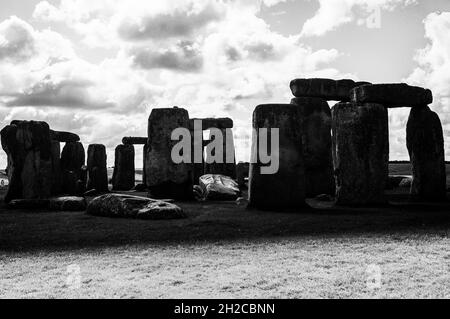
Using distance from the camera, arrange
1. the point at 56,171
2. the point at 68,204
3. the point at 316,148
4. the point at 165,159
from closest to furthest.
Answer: the point at 68,204, the point at 165,159, the point at 316,148, the point at 56,171

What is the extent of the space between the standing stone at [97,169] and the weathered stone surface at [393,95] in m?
10.3

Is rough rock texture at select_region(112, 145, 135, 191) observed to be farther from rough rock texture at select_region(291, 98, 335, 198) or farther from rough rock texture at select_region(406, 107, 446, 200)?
rough rock texture at select_region(406, 107, 446, 200)

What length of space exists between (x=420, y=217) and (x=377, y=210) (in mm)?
1129

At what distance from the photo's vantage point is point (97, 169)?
1764cm

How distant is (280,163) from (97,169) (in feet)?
33.8

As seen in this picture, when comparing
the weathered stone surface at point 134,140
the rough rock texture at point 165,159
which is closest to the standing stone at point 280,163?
the rough rock texture at point 165,159

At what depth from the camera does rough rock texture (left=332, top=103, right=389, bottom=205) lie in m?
9.55

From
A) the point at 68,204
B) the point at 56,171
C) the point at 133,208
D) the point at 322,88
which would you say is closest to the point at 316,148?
the point at 322,88

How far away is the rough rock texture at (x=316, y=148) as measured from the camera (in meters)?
12.8

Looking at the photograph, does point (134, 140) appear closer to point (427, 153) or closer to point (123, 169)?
point (123, 169)

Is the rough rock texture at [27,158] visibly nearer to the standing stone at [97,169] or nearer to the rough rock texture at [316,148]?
the standing stone at [97,169]

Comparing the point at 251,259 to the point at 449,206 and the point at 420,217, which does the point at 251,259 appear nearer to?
the point at 420,217

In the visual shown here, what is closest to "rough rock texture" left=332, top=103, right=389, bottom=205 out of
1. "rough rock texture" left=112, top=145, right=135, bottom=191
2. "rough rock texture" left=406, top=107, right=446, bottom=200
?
"rough rock texture" left=406, top=107, right=446, bottom=200
